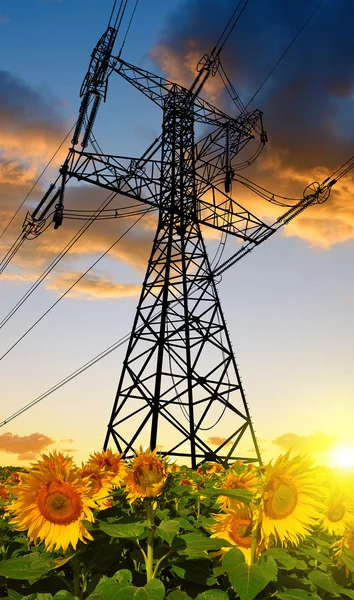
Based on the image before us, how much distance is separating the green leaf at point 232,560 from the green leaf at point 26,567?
3.11 feet

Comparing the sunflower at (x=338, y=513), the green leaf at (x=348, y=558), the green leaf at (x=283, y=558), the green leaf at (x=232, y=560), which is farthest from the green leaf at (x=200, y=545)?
the sunflower at (x=338, y=513)

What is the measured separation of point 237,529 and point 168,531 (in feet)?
1.23

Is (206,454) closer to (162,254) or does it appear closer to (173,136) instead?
(162,254)

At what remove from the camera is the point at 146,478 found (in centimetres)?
328

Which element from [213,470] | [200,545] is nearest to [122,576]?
[200,545]

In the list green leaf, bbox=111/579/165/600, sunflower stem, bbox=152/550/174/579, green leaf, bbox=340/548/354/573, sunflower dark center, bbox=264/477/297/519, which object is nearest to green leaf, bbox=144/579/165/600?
green leaf, bbox=111/579/165/600

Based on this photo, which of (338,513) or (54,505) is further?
(338,513)

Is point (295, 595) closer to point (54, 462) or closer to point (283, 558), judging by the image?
point (283, 558)

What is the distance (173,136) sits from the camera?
59.5 feet

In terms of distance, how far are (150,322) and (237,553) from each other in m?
13.5

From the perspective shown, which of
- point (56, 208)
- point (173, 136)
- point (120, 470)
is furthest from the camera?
point (173, 136)

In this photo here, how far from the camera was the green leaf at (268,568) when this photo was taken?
7.10ft

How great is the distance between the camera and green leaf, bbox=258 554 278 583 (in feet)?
7.10

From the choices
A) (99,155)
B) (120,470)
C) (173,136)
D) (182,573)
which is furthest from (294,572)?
(173,136)
